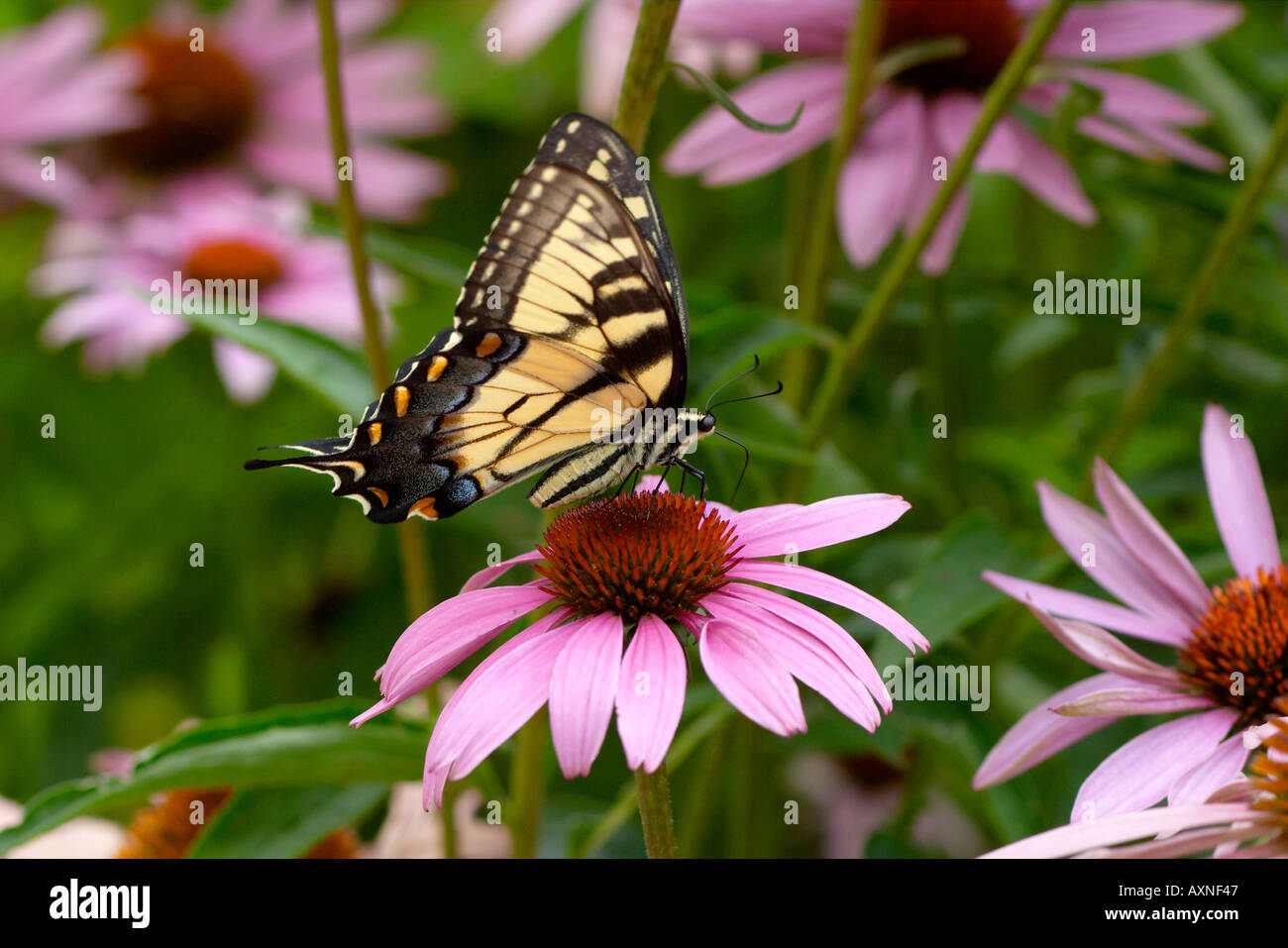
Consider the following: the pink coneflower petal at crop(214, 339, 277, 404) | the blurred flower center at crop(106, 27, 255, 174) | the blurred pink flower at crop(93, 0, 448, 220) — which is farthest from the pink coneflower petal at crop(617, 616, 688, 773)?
the blurred flower center at crop(106, 27, 255, 174)

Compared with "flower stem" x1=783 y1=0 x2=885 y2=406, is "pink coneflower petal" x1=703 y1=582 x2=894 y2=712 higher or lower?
lower

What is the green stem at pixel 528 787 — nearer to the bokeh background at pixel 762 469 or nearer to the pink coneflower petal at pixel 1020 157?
the bokeh background at pixel 762 469

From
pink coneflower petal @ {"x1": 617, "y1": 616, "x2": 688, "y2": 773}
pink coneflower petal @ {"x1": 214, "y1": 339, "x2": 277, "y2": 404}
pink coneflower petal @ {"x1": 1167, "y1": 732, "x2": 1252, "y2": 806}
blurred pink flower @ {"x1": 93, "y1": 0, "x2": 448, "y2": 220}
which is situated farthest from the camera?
blurred pink flower @ {"x1": 93, "y1": 0, "x2": 448, "y2": 220}

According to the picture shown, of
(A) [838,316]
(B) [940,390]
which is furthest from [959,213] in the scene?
(A) [838,316]

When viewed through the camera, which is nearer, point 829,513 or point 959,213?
point 829,513

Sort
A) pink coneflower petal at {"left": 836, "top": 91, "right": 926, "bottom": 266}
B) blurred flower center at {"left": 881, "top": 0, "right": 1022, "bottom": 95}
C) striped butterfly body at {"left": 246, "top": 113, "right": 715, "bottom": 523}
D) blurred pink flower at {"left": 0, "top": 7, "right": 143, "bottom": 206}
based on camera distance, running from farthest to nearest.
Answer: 1. blurred pink flower at {"left": 0, "top": 7, "right": 143, "bottom": 206}
2. blurred flower center at {"left": 881, "top": 0, "right": 1022, "bottom": 95}
3. pink coneflower petal at {"left": 836, "top": 91, "right": 926, "bottom": 266}
4. striped butterfly body at {"left": 246, "top": 113, "right": 715, "bottom": 523}

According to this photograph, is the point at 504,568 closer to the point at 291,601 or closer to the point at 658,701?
the point at 658,701

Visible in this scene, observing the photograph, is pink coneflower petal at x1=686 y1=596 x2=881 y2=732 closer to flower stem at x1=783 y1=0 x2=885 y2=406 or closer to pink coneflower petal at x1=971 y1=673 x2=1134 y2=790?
Answer: pink coneflower petal at x1=971 y1=673 x2=1134 y2=790
